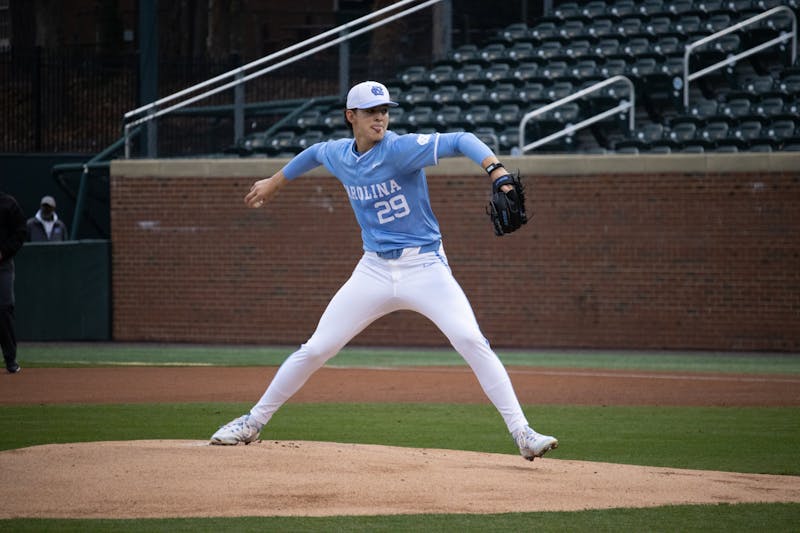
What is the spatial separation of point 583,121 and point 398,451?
13483 mm

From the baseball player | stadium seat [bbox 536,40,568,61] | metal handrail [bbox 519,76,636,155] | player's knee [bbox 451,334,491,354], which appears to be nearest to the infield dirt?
the baseball player

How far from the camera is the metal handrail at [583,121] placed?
Answer: 1902 cm

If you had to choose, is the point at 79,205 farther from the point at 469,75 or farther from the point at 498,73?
the point at 498,73

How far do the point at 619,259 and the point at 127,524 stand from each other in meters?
13.6

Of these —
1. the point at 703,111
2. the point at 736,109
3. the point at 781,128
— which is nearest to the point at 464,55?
the point at 703,111

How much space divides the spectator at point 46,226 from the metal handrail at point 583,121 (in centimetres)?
750

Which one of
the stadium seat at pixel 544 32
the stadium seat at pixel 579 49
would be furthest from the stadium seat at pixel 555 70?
the stadium seat at pixel 544 32

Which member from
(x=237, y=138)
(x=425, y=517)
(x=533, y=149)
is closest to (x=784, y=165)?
(x=533, y=149)

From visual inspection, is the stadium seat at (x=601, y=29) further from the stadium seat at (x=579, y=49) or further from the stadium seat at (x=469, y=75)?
the stadium seat at (x=469, y=75)

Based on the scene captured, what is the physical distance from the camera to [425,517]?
6074mm

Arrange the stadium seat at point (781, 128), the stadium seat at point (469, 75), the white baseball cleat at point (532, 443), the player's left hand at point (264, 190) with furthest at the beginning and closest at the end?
the stadium seat at point (469, 75) < the stadium seat at point (781, 128) < the player's left hand at point (264, 190) < the white baseball cleat at point (532, 443)

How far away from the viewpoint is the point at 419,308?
7344 millimetres

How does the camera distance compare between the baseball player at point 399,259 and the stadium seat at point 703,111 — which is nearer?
the baseball player at point 399,259

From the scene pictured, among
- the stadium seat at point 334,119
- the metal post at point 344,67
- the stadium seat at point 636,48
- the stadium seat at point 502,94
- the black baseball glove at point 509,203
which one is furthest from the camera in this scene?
the metal post at point 344,67
